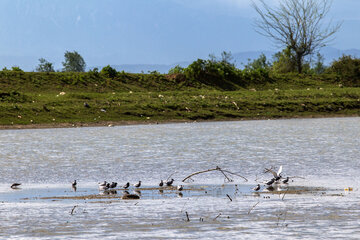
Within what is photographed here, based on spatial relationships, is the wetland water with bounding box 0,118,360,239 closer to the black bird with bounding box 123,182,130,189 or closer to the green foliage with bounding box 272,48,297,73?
the black bird with bounding box 123,182,130,189

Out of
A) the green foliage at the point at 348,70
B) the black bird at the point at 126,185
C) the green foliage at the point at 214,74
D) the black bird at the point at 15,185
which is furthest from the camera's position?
the green foliage at the point at 348,70

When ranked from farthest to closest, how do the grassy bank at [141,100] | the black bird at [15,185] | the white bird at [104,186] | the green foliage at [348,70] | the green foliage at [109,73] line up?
1. the green foliage at [348,70]
2. the green foliage at [109,73]
3. the grassy bank at [141,100]
4. the black bird at [15,185]
5. the white bird at [104,186]

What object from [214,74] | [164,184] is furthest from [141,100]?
[164,184]

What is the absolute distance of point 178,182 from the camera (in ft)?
45.5

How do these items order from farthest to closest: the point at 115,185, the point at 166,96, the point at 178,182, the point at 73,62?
the point at 73,62
the point at 166,96
the point at 178,182
the point at 115,185

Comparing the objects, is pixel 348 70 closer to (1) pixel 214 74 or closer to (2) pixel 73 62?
(1) pixel 214 74

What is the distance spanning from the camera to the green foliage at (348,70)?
55.5 meters

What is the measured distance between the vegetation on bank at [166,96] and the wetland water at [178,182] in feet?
21.5

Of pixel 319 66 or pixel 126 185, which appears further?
pixel 319 66

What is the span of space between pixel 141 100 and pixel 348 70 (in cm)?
2533

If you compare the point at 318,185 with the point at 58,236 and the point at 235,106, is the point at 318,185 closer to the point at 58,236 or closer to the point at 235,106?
the point at 58,236

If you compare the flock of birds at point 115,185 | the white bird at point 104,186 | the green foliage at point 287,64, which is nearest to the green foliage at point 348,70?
the green foliage at point 287,64

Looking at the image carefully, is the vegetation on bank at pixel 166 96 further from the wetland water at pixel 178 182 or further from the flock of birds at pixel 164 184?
the flock of birds at pixel 164 184

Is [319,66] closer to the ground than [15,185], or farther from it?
farther from it
